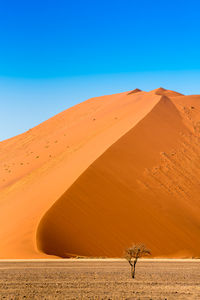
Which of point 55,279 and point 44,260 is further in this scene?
point 44,260

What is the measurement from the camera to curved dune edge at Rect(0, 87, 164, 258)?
35.2m

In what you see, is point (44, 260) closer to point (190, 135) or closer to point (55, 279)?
point (55, 279)

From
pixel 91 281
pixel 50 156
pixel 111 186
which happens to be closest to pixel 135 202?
pixel 111 186

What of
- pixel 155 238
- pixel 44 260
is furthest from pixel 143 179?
pixel 44 260

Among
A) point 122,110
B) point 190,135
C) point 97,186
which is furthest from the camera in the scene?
point 122,110

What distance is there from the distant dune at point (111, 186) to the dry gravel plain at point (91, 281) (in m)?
4.82

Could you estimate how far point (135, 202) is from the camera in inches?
1560

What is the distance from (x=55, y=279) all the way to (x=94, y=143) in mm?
29438

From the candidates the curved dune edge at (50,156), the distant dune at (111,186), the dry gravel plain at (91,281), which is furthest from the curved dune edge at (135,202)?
the dry gravel plain at (91,281)

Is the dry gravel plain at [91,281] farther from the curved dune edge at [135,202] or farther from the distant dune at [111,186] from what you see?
the distant dune at [111,186]

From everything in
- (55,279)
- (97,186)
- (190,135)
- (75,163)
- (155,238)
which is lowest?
(55,279)

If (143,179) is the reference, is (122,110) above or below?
above

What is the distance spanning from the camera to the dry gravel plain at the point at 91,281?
16.3m

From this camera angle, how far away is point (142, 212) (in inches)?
1526
